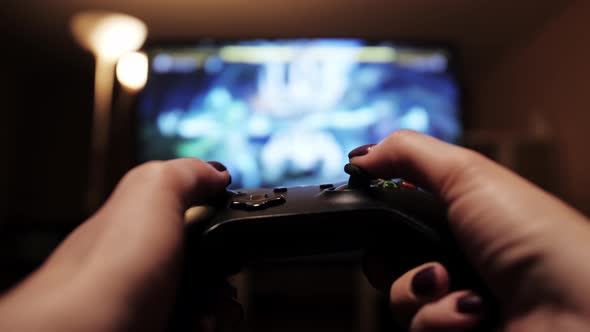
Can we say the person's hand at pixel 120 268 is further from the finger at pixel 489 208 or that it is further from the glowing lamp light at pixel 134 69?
the glowing lamp light at pixel 134 69

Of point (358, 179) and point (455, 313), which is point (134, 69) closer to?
point (358, 179)

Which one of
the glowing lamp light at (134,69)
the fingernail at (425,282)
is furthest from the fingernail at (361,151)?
the glowing lamp light at (134,69)

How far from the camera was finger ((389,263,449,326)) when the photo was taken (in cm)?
34

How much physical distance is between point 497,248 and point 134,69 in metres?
1.36

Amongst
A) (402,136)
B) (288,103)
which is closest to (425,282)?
(402,136)

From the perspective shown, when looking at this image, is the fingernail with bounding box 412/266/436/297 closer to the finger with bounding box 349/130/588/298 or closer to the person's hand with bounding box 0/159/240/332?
the finger with bounding box 349/130/588/298

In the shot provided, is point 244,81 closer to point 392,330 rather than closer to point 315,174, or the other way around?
point 315,174

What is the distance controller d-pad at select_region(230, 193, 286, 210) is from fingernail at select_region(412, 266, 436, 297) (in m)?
0.13

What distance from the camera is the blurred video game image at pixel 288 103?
1251mm

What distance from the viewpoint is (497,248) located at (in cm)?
32

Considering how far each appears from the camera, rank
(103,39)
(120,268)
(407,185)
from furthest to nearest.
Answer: (103,39), (407,185), (120,268)

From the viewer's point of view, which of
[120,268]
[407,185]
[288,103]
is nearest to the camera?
[120,268]

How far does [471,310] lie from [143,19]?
1567mm

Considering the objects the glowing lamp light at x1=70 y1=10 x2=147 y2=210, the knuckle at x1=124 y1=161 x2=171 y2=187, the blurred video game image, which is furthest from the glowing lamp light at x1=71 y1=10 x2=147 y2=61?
the knuckle at x1=124 y1=161 x2=171 y2=187
